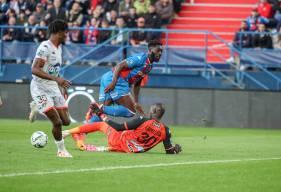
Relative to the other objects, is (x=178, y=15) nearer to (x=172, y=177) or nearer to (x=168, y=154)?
(x=168, y=154)

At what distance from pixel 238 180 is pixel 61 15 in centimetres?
2049

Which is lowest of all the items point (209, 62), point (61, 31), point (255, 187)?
point (209, 62)

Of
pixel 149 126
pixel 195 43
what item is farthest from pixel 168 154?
pixel 195 43

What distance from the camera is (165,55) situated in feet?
90.5

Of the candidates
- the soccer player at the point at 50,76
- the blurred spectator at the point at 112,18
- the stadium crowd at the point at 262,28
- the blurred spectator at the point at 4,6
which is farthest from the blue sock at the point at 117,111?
the blurred spectator at the point at 4,6

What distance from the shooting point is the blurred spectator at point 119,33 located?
91.9ft

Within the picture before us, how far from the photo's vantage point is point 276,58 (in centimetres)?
2667

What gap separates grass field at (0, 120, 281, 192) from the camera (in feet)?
33.2

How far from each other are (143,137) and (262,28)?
13672mm

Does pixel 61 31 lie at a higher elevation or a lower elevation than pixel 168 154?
higher

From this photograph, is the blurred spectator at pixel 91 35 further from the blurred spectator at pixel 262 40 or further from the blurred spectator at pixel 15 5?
the blurred spectator at pixel 262 40

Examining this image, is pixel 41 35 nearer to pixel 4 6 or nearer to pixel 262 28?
pixel 4 6

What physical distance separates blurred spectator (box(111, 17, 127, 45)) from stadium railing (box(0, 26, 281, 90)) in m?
0.10

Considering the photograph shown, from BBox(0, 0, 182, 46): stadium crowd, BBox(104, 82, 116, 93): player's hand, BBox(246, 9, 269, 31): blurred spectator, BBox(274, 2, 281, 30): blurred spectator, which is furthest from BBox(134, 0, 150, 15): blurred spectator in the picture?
BBox(104, 82, 116, 93): player's hand
